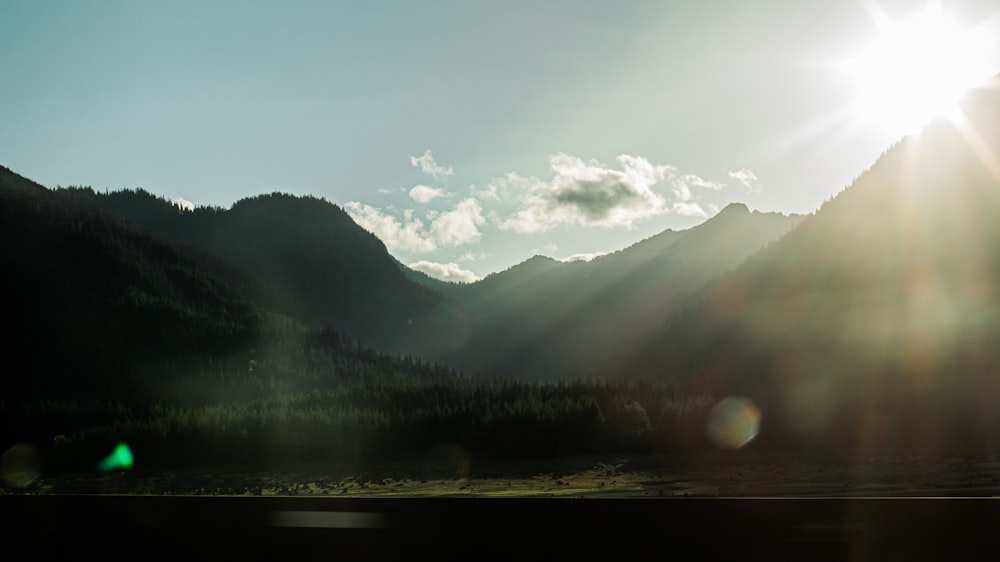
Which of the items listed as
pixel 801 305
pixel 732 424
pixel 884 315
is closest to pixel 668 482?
pixel 732 424

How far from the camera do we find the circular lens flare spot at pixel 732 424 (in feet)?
140

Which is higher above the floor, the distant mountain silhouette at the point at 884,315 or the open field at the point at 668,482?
the distant mountain silhouette at the point at 884,315

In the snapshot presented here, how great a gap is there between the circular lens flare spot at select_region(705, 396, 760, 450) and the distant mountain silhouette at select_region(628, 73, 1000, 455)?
1.82 meters

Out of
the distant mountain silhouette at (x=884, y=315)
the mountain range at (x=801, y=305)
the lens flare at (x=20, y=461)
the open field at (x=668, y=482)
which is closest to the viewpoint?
the open field at (x=668, y=482)

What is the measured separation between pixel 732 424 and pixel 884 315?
30.7 metres

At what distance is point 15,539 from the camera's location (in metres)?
3.23

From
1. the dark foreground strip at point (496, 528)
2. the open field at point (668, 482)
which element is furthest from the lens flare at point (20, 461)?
Result: the dark foreground strip at point (496, 528)

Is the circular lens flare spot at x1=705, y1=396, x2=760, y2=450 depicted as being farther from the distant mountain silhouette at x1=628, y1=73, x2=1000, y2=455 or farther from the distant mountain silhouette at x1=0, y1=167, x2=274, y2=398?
the distant mountain silhouette at x1=0, y1=167, x2=274, y2=398

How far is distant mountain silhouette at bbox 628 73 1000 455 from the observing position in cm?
5069

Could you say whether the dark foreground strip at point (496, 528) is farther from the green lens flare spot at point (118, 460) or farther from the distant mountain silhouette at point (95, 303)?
the distant mountain silhouette at point (95, 303)

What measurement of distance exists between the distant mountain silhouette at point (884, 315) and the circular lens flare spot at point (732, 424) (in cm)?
182

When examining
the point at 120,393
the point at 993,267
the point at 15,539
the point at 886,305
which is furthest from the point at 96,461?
the point at 993,267

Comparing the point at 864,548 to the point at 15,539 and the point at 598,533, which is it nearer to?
the point at 598,533

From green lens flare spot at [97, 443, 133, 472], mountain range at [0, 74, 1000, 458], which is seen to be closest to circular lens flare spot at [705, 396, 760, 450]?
mountain range at [0, 74, 1000, 458]
